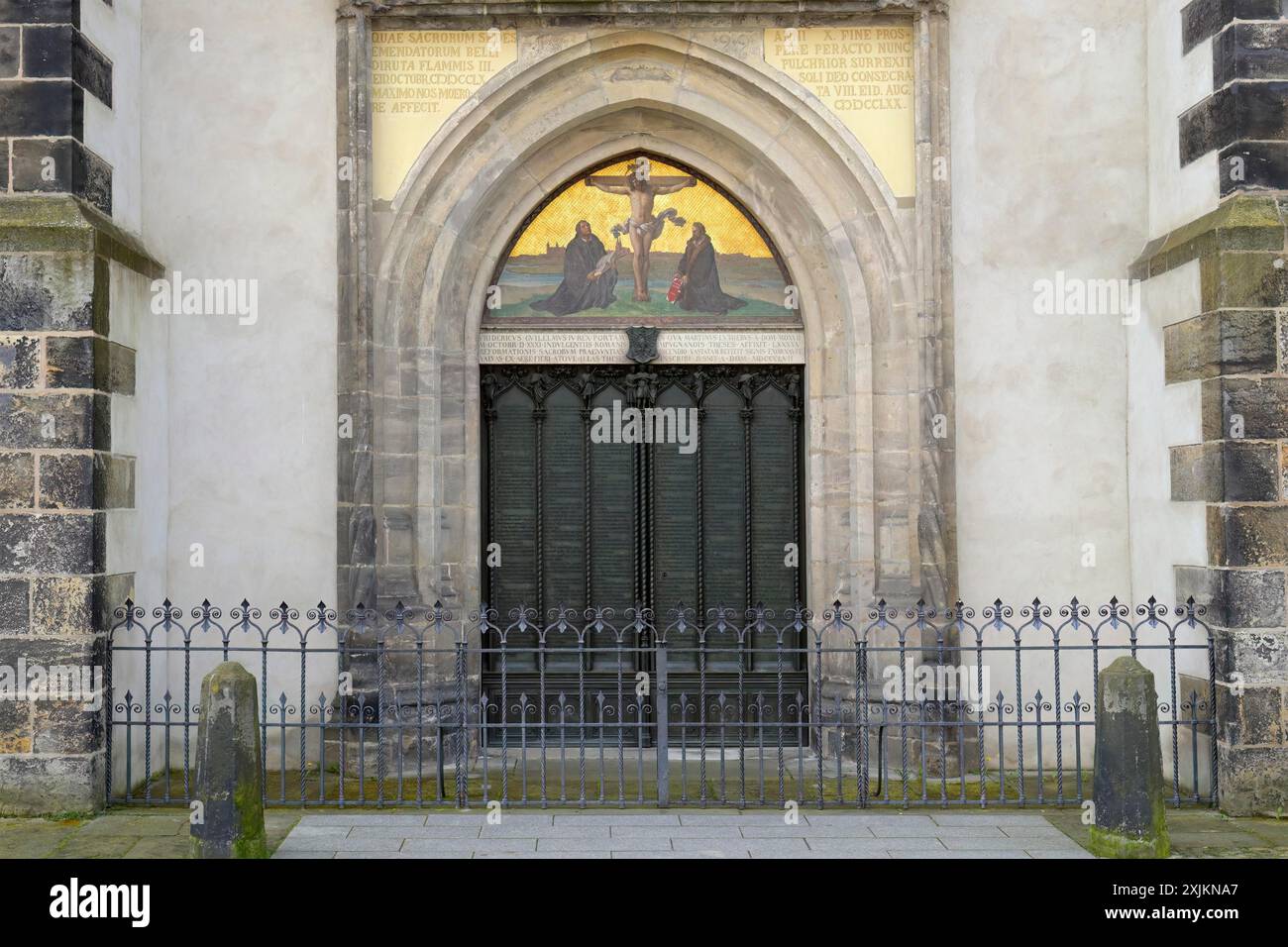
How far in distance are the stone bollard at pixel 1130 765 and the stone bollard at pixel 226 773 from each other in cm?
412

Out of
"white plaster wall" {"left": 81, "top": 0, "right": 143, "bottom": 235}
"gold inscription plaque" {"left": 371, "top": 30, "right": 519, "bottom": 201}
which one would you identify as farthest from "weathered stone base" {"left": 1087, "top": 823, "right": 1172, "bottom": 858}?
"white plaster wall" {"left": 81, "top": 0, "right": 143, "bottom": 235}

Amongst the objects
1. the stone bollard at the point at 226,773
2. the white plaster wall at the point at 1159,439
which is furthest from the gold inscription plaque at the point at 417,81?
the white plaster wall at the point at 1159,439

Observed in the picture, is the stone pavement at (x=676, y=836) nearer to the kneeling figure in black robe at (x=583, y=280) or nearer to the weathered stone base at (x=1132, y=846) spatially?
the weathered stone base at (x=1132, y=846)

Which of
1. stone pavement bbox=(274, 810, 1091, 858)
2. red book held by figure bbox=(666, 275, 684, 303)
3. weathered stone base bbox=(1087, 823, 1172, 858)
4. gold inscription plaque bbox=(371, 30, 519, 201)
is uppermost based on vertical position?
gold inscription plaque bbox=(371, 30, 519, 201)

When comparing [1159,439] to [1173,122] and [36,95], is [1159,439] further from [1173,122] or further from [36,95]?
[36,95]

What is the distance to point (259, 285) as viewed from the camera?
28.8 feet

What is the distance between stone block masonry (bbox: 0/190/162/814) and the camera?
7.32 metres

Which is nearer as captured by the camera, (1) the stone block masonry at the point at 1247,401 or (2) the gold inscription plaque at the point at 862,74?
(1) the stone block masonry at the point at 1247,401

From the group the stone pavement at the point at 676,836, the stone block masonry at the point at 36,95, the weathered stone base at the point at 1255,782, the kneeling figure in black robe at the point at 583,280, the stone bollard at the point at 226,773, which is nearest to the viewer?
the stone bollard at the point at 226,773

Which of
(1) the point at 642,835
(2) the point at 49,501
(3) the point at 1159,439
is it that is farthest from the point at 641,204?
(1) the point at 642,835

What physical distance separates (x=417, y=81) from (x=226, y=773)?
4884 millimetres

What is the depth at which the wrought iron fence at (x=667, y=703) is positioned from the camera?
24.8ft

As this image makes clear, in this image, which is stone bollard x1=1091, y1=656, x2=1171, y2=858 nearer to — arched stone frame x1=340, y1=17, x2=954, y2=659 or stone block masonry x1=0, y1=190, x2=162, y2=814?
arched stone frame x1=340, y1=17, x2=954, y2=659

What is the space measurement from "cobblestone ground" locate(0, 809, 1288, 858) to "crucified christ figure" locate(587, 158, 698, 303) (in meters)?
4.02
